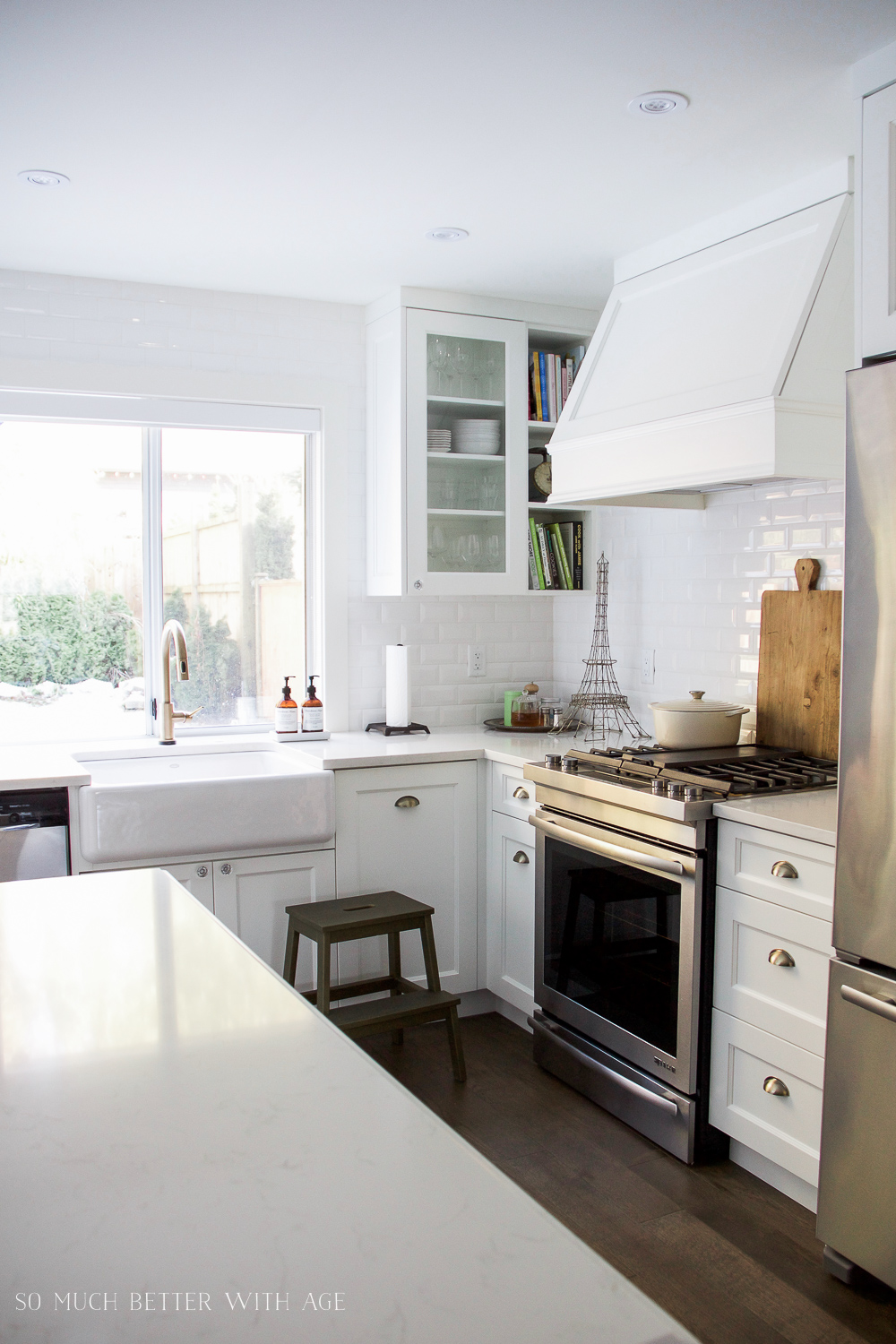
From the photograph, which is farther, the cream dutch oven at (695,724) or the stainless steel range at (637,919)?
the cream dutch oven at (695,724)

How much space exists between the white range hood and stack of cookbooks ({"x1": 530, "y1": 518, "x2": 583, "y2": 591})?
1.90ft

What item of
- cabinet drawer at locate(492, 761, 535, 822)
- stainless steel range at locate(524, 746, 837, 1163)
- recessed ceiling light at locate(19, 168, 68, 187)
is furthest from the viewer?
cabinet drawer at locate(492, 761, 535, 822)

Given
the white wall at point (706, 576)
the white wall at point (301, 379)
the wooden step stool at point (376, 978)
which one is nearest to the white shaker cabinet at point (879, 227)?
the white wall at point (706, 576)

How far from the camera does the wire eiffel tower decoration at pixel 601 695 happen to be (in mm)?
3713

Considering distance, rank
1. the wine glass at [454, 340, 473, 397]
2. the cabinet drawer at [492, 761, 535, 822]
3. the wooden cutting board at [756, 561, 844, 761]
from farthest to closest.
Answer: the wine glass at [454, 340, 473, 397] → the cabinet drawer at [492, 761, 535, 822] → the wooden cutting board at [756, 561, 844, 761]

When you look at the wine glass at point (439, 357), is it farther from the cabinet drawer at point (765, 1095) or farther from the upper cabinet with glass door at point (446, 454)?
the cabinet drawer at point (765, 1095)

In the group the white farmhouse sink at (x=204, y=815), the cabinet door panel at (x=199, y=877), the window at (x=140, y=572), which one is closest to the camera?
the white farmhouse sink at (x=204, y=815)

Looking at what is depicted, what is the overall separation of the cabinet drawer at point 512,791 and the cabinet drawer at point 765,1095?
94cm

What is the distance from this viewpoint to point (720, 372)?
267cm

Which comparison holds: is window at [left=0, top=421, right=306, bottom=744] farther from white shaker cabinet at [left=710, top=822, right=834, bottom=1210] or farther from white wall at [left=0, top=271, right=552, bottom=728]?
white shaker cabinet at [left=710, top=822, right=834, bottom=1210]

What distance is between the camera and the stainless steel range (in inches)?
96.4

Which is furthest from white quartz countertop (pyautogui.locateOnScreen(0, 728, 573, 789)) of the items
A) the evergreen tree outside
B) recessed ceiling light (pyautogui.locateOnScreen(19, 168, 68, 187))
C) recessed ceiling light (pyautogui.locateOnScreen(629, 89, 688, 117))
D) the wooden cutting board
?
recessed ceiling light (pyautogui.locateOnScreen(629, 89, 688, 117))

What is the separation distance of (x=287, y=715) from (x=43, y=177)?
1851mm

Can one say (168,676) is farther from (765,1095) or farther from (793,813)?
(765,1095)
